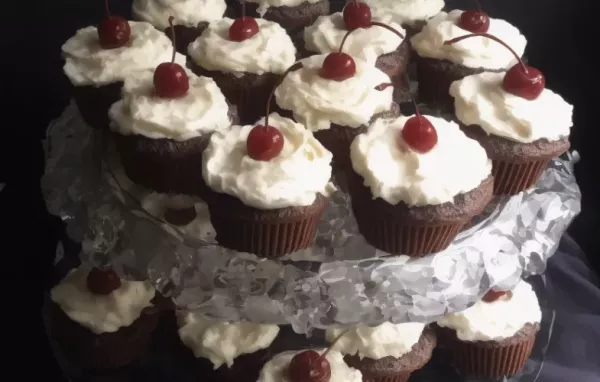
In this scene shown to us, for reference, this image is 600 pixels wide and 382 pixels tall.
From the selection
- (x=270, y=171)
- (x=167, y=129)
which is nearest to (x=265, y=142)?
(x=270, y=171)

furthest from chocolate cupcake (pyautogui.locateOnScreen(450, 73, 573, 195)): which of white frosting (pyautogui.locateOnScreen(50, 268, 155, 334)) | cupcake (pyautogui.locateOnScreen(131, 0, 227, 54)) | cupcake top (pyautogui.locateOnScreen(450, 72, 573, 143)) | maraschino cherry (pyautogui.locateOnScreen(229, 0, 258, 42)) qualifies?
white frosting (pyautogui.locateOnScreen(50, 268, 155, 334))

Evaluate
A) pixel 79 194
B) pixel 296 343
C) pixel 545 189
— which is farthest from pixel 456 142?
pixel 79 194

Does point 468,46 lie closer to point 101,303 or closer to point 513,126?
point 513,126

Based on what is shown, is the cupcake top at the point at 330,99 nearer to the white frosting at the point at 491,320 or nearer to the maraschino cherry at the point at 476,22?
the maraschino cherry at the point at 476,22

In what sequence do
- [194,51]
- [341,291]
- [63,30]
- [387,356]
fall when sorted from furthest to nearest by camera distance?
[63,30], [194,51], [387,356], [341,291]

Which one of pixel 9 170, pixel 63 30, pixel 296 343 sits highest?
pixel 63 30

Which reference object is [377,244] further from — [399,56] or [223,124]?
[399,56]
